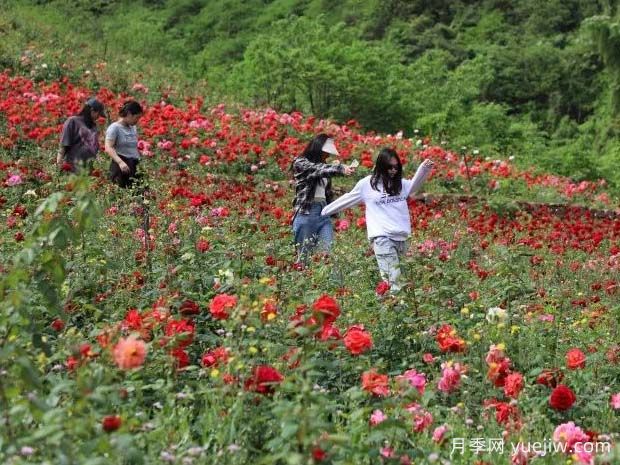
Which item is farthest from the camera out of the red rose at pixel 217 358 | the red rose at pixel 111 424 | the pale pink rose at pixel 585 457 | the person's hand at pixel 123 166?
the person's hand at pixel 123 166

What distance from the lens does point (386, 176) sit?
6355mm

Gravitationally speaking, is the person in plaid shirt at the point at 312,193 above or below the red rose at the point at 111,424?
below

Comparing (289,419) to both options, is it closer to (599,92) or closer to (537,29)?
(599,92)

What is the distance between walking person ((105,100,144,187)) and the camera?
7.93 meters

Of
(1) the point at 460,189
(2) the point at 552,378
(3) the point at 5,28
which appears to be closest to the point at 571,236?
(1) the point at 460,189

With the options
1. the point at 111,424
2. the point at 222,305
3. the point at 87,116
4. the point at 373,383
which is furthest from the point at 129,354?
the point at 87,116

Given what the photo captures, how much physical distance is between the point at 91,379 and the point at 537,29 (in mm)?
27282

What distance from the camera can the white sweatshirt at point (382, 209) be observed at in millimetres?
6312

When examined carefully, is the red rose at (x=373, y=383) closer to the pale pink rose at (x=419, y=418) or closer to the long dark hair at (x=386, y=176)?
the pale pink rose at (x=419, y=418)

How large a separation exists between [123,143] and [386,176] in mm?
2703

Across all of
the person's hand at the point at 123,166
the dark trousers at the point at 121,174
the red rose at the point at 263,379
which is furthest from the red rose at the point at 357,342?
the dark trousers at the point at 121,174

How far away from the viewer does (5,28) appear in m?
17.6

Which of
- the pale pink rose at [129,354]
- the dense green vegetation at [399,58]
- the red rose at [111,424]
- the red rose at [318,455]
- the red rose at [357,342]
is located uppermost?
the pale pink rose at [129,354]

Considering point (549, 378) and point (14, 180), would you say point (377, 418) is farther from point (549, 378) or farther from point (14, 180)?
point (14, 180)
